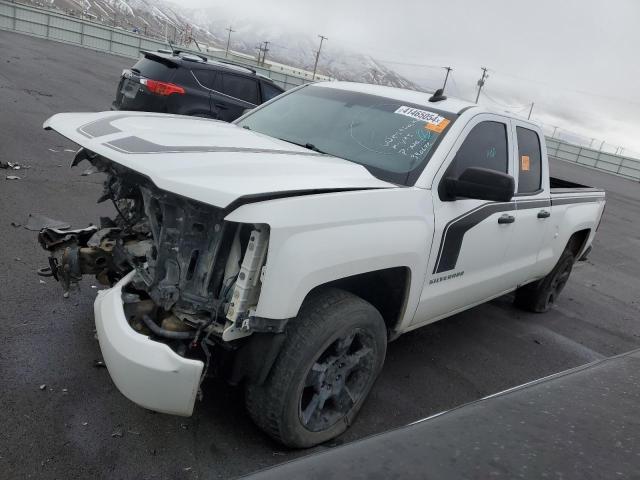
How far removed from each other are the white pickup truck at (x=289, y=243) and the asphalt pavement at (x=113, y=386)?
344 millimetres

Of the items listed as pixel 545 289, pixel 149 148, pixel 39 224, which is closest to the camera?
pixel 149 148

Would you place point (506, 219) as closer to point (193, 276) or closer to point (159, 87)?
point (193, 276)

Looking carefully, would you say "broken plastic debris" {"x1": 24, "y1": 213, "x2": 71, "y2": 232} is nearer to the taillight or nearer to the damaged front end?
the damaged front end

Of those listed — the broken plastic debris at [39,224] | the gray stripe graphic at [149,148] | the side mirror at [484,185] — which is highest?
the side mirror at [484,185]

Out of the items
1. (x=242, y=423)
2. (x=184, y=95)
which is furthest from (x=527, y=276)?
(x=184, y=95)

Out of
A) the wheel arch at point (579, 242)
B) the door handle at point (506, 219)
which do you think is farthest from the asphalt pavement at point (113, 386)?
the door handle at point (506, 219)

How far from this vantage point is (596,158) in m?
43.9

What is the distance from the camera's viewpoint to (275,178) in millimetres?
2582

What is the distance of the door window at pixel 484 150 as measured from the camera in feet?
11.6

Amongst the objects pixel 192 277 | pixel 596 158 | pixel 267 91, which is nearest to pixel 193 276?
pixel 192 277

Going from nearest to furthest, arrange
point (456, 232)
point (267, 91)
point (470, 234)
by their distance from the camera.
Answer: point (456, 232) → point (470, 234) → point (267, 91)

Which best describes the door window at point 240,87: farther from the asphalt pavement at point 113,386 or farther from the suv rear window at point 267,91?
the asphalt pavement at point 113,386

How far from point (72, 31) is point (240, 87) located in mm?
26489

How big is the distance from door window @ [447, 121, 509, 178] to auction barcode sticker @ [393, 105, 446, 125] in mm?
234
